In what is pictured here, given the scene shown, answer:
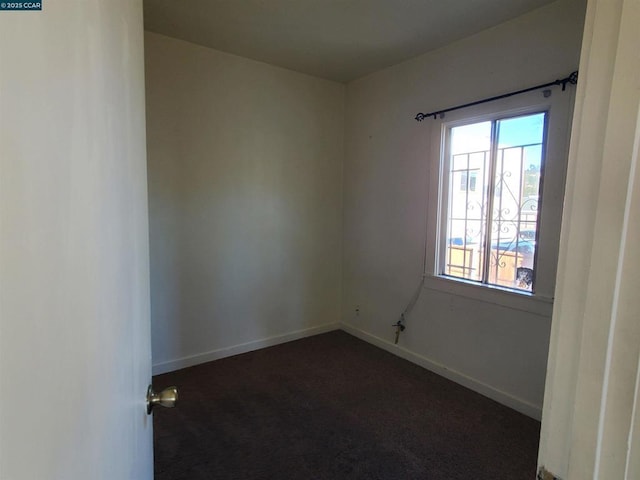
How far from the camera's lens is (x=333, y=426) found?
223cm

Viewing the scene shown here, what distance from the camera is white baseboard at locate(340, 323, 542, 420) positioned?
7.81 feet

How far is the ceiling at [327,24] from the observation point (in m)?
2.24

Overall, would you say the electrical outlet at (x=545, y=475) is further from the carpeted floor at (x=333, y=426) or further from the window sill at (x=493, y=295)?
the window sill at (x=493, y=295)

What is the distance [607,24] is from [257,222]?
3.01 m

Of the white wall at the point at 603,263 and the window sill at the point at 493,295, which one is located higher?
the white wall at the point at 603,263

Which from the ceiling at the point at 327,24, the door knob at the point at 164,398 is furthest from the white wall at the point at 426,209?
the door knob at the point at 164,398

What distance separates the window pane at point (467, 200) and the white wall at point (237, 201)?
135 centimetres

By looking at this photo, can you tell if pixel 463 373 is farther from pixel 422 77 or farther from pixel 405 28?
pixel 405 28

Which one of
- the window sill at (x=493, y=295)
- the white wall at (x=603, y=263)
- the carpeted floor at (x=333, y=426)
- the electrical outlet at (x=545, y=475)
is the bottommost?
the carpeted floor at (x=333, y=426)

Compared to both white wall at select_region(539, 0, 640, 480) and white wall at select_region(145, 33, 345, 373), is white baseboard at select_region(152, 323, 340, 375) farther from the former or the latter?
white wall at select_region(539, 0, 640, 480)

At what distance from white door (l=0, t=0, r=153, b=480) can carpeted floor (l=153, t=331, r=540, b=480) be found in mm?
1407

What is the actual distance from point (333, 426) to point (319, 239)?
6.41 ft

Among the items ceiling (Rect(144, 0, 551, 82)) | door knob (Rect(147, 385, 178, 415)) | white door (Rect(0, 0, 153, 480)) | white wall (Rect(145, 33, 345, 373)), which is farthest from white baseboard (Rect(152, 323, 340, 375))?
ceiling (Rect(144, 0, 551, 82))

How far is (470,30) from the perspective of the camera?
252 centimetres
